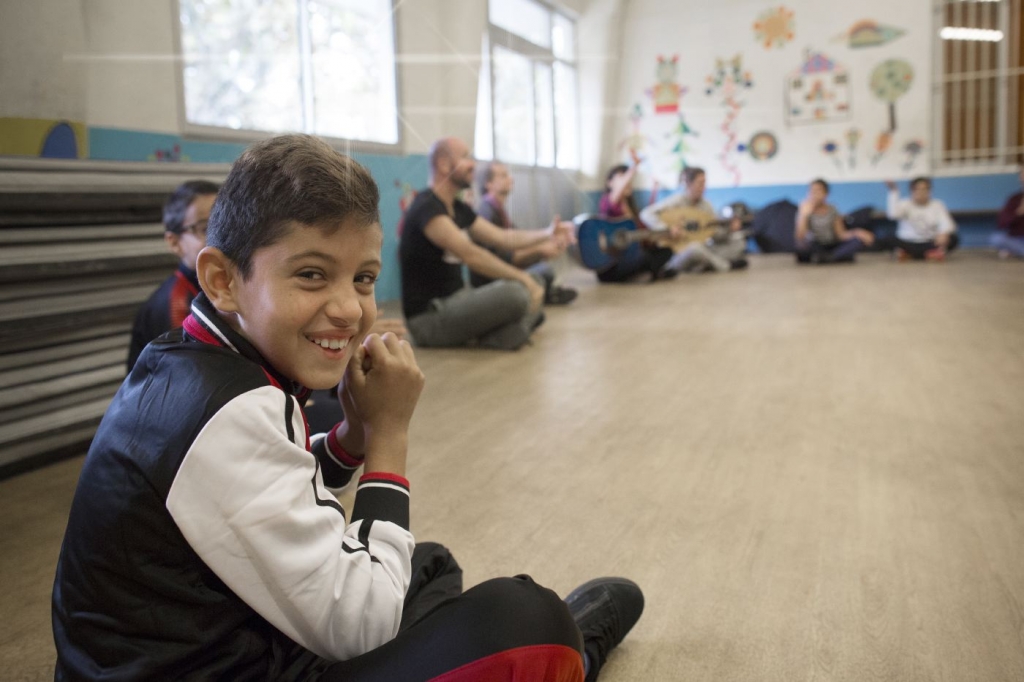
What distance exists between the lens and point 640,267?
589 cm

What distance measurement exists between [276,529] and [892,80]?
6.67 meters

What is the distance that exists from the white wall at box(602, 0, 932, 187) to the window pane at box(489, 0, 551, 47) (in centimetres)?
184

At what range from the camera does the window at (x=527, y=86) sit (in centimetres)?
335

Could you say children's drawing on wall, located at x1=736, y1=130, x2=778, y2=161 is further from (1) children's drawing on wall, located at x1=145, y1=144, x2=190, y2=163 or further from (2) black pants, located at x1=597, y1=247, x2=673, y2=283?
(1) children's drawing on wall, located at x1=145, y1=144, x2=190, y2=163

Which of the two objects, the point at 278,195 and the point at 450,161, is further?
the point at 450,161

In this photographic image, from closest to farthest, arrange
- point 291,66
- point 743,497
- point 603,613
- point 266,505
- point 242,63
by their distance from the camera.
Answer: point 266,505 < point 603,613 < point 743,497 < point 291,66 < point 242,63

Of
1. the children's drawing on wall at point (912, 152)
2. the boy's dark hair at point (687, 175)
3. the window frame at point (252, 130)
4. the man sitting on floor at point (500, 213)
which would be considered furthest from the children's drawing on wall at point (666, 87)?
the window frame at point (252, 130)

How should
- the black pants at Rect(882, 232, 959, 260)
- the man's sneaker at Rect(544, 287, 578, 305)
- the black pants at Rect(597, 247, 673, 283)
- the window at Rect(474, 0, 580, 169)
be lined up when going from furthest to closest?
the black pants at Rect(882, 232, 959, 260) → the black pants at Rect(597, 247, 673, 283) → the man's sneaker at Rect(544, 287, 578, 305) → the window at Rect(474, 0, 580, 169)

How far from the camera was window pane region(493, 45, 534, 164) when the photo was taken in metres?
3.40

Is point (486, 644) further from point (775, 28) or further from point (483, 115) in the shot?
point (775, 28)

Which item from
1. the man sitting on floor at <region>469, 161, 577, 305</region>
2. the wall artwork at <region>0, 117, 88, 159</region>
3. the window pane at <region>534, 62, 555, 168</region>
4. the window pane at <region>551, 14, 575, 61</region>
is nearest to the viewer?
the wall artwork at <region>0, 117, 88, 159</region>

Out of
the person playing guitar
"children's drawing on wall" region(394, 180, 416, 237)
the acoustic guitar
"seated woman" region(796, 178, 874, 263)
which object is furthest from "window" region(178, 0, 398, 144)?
"seated woman" region(796, 178, 874, 263)

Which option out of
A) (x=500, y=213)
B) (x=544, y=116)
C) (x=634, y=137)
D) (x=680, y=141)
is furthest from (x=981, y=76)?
(x=500, y=213)

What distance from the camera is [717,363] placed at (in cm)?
298
